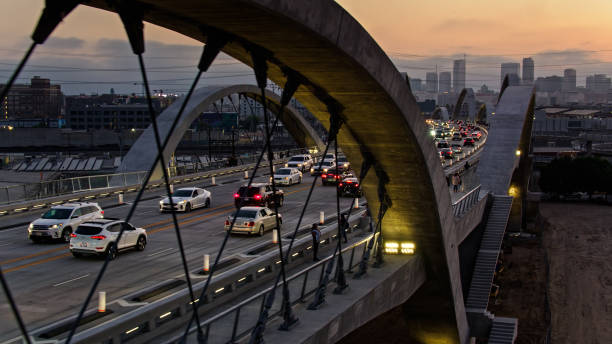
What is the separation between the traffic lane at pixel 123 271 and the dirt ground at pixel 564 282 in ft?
55.3

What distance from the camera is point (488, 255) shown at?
3756 cm

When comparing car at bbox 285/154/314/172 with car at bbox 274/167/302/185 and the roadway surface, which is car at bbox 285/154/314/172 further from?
the roadway surface

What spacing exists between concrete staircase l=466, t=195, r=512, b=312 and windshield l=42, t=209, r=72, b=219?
57.6 ft

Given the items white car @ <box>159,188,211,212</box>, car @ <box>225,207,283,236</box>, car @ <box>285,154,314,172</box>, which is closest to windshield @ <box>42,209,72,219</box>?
car @ <box>225,207,283,236</box>

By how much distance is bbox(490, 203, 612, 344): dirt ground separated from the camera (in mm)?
36250

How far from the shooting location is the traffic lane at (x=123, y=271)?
1688 centimetres

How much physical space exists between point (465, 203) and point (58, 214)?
722 inches

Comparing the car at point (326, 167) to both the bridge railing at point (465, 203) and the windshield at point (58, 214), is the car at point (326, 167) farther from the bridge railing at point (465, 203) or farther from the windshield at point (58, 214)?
the windshield at point (58, 214)

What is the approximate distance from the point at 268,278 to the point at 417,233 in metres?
4.63

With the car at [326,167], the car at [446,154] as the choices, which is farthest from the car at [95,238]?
the car at [446,154]

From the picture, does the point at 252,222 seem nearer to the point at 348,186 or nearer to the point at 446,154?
the point at 348,186

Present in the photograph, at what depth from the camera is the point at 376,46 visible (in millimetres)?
13133

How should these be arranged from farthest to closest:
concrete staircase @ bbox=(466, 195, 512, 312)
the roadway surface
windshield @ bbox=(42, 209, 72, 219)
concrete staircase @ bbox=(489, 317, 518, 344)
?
concrete staircase @ bbox=(466, 195, 512, 312) → concrete staircase @ bbox=(489, 317, 518, 344) → windshield @ bbox=(42, 209, 72, 219) → the roadway surface

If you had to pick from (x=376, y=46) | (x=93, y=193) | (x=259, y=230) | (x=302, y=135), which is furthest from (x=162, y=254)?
(x=302, y=135)
